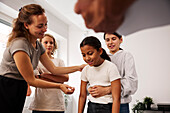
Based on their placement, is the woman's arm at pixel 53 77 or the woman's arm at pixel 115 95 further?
the woman's arm at pixel 53 77

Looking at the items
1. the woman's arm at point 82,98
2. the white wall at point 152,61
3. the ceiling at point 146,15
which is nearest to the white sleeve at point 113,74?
the woman's arm at point 82,98

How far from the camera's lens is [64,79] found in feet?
6.54

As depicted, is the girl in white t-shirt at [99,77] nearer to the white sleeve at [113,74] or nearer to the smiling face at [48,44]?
the white sleeve at [113,74]

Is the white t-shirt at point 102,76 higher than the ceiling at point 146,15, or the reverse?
the ceiling at point 146,15

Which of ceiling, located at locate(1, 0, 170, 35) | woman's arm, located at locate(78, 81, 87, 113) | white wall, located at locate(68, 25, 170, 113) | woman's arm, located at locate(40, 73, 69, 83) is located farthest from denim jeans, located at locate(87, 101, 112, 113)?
white wall, located at locate(68, 25, 170, 113)

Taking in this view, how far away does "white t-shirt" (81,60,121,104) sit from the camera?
135cm

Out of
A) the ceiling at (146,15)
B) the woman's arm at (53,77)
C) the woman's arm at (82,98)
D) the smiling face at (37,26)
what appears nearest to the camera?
the ceiling at (146,15)

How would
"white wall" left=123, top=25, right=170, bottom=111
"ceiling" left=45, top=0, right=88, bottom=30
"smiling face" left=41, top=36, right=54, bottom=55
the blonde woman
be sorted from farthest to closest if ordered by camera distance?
"white wall" left=123, top=25, right=170, bottom=111 < "ceiling" left=45, top=0, right=88, bottom=30 < "smiling face" left=41, top=36, right=54, bottom=55 < the blonde woman

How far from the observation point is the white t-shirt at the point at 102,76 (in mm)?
1353

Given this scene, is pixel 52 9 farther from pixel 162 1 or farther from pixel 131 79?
pixel 162 1

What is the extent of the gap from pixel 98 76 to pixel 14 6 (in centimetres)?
209

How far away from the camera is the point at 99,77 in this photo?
55.4 inches

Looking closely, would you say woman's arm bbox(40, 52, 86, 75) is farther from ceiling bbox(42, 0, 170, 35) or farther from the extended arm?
ceiling bbox(42, 0, 170, 35)

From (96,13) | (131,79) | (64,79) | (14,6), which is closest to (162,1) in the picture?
(96,13)
